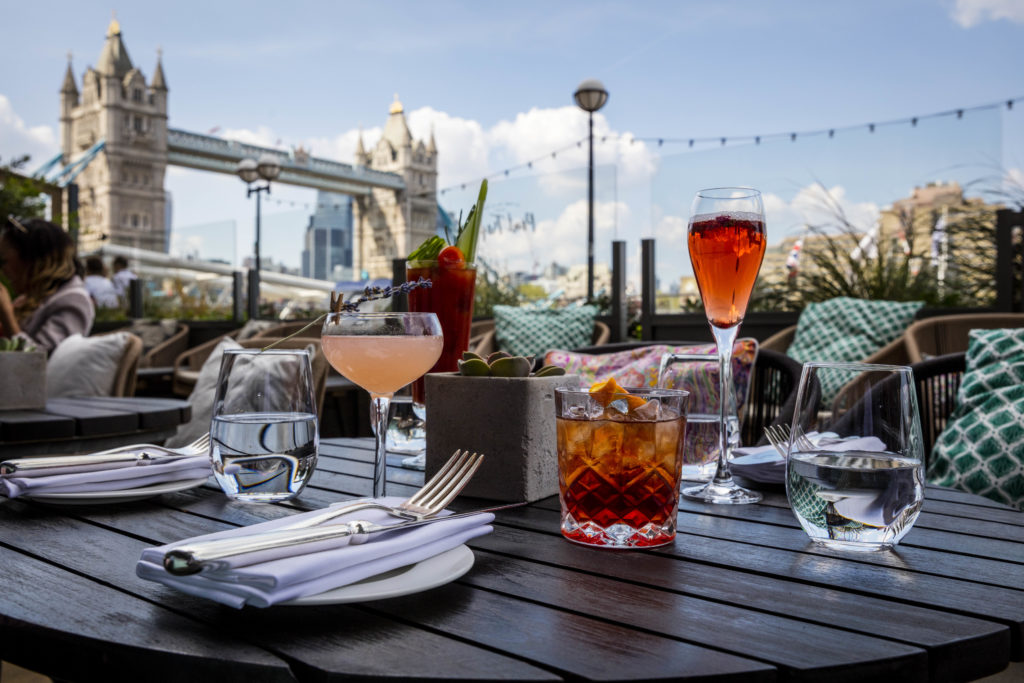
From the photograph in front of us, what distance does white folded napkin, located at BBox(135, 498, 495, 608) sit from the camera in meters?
0.48

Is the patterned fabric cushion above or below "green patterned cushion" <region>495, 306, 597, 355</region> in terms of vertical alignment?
below

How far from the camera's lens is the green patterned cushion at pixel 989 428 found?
145 centimetres

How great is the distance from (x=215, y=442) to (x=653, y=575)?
0.50 metres

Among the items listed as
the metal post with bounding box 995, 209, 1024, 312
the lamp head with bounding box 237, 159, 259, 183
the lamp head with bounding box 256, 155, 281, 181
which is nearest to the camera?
the metal post with bounding box 995, 209, 1024, 312

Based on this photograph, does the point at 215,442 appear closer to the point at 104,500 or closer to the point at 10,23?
the point at 104,500

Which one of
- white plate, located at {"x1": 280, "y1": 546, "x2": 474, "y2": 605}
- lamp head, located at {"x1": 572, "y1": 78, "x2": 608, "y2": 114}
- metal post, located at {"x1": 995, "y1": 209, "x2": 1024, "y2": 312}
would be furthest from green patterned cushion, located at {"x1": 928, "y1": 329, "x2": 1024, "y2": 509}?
lamp head, located at {"x1": 572, "y1": 78, "x2": 608, "y2": 114}

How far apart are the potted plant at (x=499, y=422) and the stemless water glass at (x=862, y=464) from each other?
28 cm

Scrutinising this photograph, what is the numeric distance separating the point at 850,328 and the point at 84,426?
3631mm

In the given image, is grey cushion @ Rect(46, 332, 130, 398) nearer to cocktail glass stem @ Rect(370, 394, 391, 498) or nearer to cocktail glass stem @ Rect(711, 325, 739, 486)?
cocktail glass stem @ Rect(370, 394, 391, 498)

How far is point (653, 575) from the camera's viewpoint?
619mm

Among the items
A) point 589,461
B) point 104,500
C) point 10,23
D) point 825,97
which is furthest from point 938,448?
point 10,23

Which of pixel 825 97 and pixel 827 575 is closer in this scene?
pixel 827 575

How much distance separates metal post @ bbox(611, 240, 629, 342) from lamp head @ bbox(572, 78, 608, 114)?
3373 mm

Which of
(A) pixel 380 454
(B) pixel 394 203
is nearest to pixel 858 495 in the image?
(A) pixel 380 454
